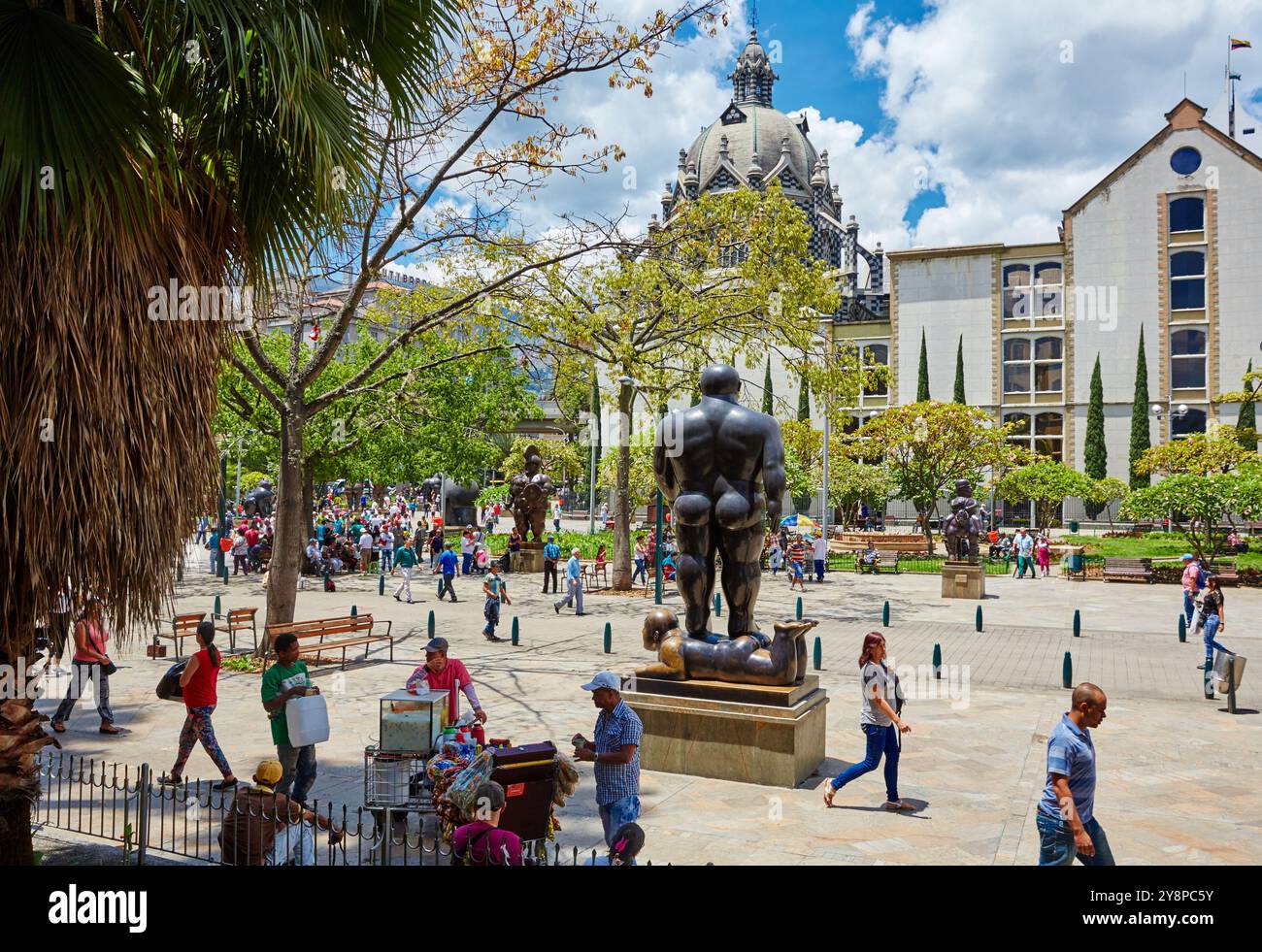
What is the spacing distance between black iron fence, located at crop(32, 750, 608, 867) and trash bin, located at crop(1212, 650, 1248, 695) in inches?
349

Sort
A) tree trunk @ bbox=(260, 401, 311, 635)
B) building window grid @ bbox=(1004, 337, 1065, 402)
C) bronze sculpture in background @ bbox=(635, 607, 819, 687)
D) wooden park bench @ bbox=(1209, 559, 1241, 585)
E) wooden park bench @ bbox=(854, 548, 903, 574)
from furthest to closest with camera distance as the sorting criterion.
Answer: building window grid @ bbox=(1004, 337, 1065, 402) → wooden park bench @ bbox=(854, 548, 903, 574) → wooden park bench @ bbox=(1209, 559, 1241, 585) → tree trunk @ bbox=(260, 401, 311, 635) → bronze sculpture in background @ bbox=(635, 607, 819, 687)

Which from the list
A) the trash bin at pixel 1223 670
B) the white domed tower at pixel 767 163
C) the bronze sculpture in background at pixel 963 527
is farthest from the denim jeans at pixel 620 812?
the white domed tower at pixel 767 163

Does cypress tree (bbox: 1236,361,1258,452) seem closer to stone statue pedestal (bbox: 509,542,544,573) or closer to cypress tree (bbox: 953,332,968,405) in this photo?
cypress tree (bbox: 953,332,968,405)

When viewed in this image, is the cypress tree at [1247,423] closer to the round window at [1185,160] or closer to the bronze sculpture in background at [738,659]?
the round window at [1185,160]

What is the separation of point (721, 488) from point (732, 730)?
2214 mm

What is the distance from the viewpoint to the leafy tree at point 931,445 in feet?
118

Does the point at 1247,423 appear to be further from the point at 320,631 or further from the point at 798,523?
the point at 320,631

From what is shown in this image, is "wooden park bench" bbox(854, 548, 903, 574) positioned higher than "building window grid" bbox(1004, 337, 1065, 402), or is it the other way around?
"building window grid" bbox(1004, 337, 1065, 402)

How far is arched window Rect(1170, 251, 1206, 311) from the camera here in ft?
169

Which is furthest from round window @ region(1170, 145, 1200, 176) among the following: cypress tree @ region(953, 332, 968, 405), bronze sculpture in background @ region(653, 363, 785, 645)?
bronze sculpture in background @ region(653, 363, 785, 645)

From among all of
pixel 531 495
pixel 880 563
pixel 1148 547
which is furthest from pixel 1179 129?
pixel 531 495

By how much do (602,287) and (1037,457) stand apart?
33894mm

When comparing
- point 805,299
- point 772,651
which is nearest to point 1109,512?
point 805,299
